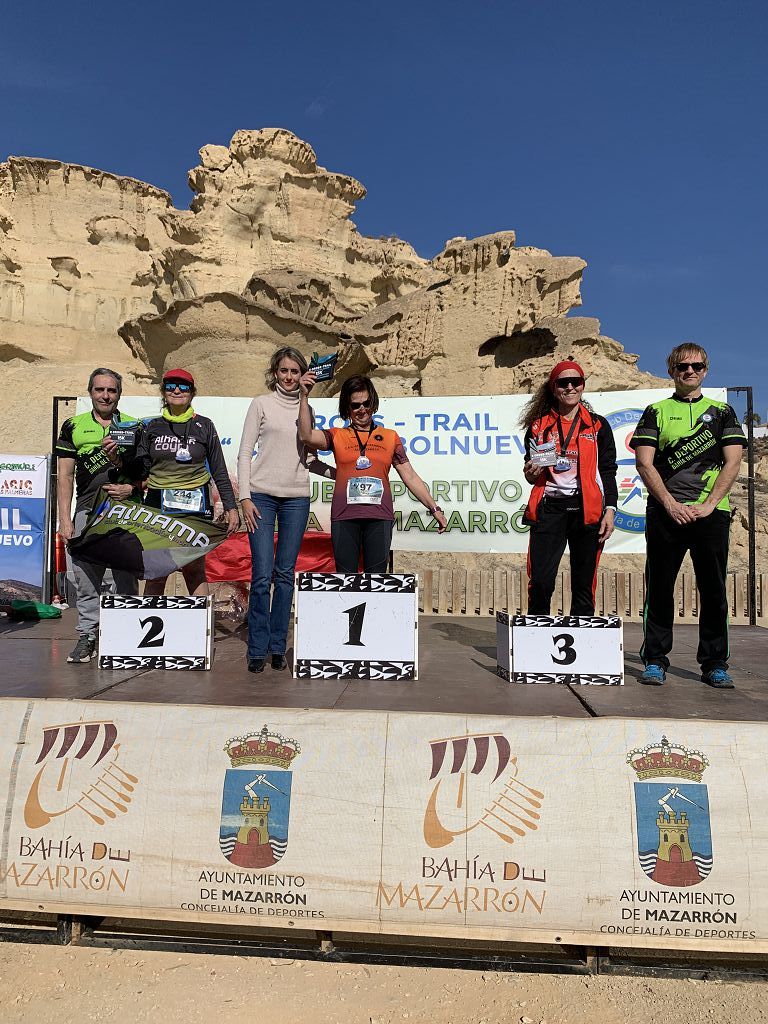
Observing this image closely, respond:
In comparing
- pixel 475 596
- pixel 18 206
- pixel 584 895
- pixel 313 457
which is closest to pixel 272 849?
pixel 584 895

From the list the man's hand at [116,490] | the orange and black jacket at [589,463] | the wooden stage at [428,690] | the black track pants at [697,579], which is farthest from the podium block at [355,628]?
the man's hand at [116,490]

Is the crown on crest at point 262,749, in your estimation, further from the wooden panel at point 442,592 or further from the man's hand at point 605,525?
the wooden panel at point 442,592

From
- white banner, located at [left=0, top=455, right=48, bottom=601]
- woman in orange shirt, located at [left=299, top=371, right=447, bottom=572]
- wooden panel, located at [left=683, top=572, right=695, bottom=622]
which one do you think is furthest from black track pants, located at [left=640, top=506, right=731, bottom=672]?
white banner, located at [left=0, top=455, right=48, bottom=601]

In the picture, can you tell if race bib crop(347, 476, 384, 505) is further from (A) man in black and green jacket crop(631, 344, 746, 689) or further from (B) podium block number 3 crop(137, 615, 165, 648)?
(A) man in black and green jacket crop(631, 344, 746, 689)

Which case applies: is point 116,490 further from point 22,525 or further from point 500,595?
point 500,595

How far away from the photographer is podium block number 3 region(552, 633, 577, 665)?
11.3 feet

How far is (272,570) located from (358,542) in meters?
0.53

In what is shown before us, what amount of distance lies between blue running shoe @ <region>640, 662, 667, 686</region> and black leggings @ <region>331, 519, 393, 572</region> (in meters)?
1.53

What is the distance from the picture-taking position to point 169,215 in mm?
34469

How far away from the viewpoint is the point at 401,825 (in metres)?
2.20

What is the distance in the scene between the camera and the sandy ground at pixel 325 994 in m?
1.90

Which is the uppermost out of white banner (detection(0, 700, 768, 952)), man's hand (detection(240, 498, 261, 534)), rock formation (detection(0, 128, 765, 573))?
rock formation (detection(0, 128, 765, 573))

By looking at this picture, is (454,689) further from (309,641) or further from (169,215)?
(169,215)

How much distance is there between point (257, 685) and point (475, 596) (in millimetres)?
4387
